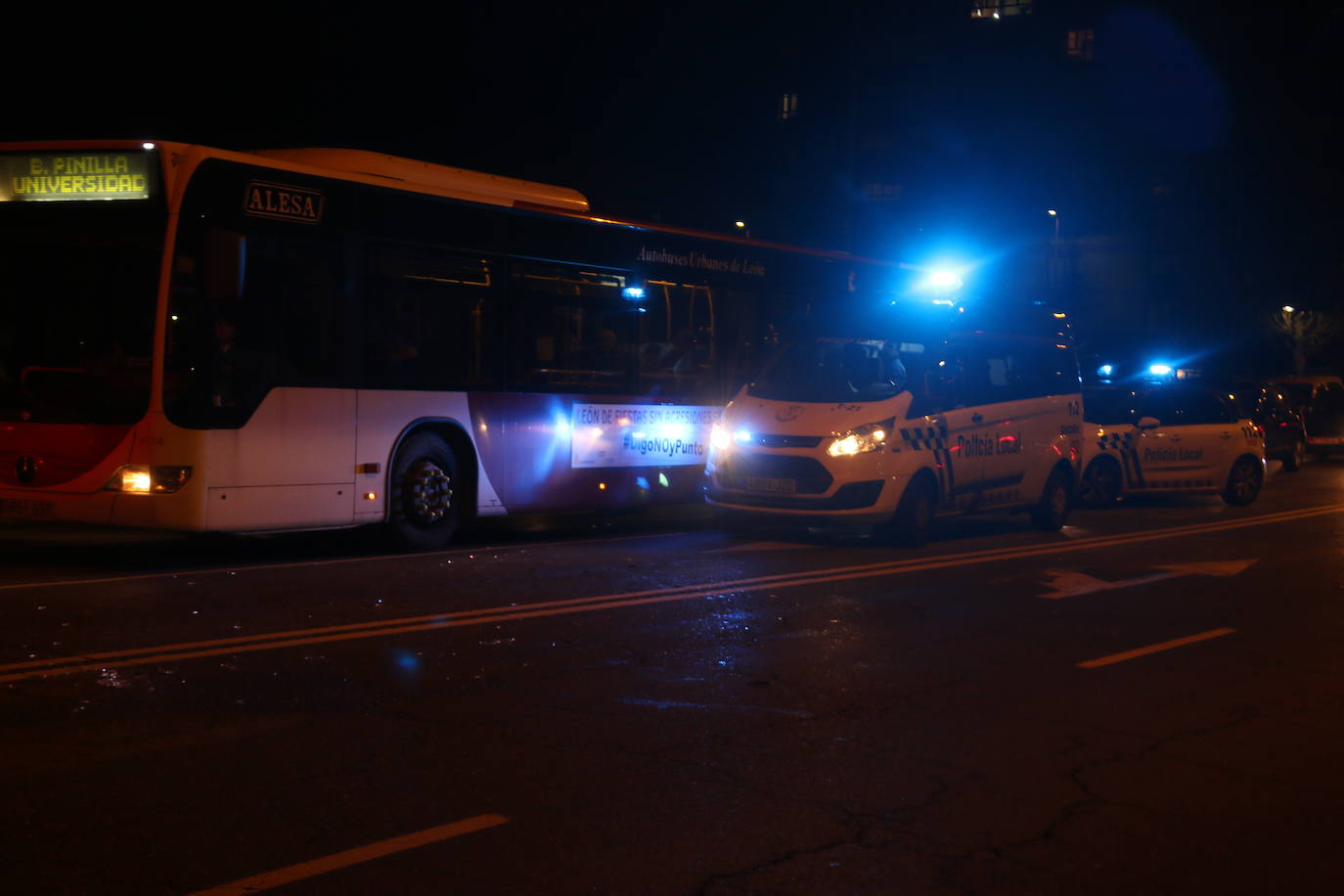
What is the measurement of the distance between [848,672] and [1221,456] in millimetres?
14735

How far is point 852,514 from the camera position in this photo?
13.2 m

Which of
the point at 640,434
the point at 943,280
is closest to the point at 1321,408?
the point at 943,280

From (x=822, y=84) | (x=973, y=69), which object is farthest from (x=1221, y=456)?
(x=822, y=84)

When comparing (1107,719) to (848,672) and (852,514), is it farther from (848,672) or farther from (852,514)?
(852,514)

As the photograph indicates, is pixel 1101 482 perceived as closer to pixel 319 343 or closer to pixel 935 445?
pixel 935 445

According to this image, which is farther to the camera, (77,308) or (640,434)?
(640,434)

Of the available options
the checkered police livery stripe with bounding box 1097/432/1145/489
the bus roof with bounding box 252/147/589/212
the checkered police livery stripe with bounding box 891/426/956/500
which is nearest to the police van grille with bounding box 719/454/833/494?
the checkered police livery stripe with bounding box 891/426/956/500

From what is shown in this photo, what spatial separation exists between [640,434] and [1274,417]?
19488mm

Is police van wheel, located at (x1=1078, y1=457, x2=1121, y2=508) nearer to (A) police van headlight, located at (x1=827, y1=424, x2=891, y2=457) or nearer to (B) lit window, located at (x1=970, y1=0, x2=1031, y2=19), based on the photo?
(A) police van headlight, located at (x1=827, y1=424, x2=891, y2=457)

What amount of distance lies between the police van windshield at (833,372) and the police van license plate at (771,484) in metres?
0.90

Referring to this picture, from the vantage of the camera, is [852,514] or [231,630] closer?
[231,630]

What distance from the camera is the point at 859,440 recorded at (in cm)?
1327

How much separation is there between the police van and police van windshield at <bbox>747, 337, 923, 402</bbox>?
13 mm

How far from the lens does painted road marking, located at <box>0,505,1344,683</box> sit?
717 centimetres
